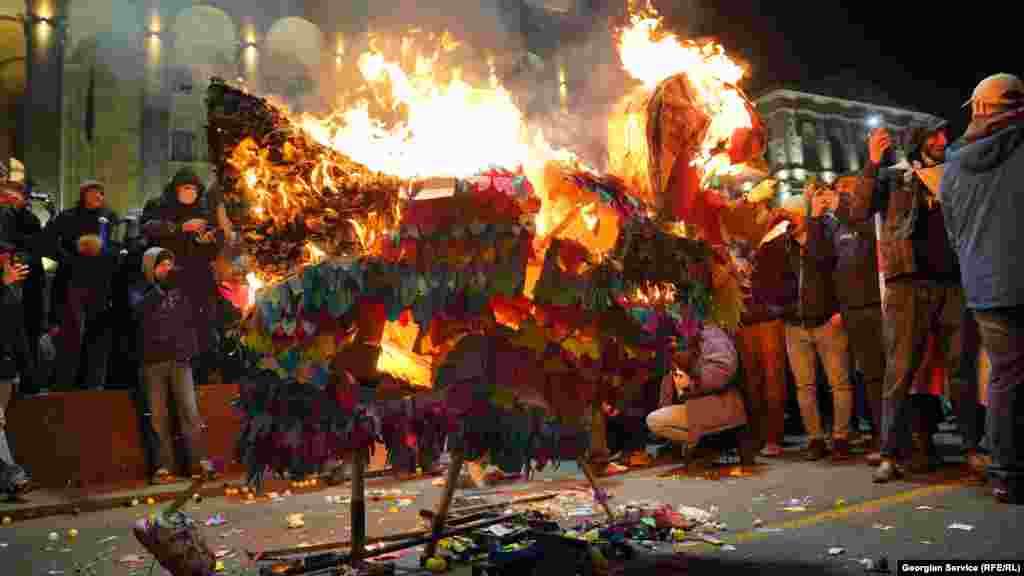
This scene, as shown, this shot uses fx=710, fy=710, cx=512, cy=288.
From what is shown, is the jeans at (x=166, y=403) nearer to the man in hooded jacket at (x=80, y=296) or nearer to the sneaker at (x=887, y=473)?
the man in hooded jacket at (x=80, y=296)

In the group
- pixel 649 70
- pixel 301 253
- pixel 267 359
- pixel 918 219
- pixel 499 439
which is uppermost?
pixel 649 70

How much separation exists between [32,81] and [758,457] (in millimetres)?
28933

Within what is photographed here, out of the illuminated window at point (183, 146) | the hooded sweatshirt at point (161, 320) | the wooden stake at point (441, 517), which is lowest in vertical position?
the wooden stake at point (441, 517)

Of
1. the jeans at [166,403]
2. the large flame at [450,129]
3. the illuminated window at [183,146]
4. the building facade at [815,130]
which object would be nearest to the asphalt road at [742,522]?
the jeans at [166,403]

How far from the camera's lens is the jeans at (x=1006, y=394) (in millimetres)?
4137

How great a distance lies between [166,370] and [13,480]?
1.44 metres

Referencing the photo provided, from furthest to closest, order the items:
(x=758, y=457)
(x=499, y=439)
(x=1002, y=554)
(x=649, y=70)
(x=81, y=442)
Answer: (x=758, y=457)
(x=81, y=442)
(x=649, y=70)
(x=1002, y=554)
(x=499, y=439)

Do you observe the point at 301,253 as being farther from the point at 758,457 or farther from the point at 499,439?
the point at 758,457

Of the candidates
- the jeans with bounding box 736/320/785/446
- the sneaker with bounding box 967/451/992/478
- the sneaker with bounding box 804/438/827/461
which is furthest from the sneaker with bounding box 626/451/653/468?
the sneaker with bounding box 967/451/992/478

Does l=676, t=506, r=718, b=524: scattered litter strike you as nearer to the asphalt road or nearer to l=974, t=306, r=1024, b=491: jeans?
the asphalt road

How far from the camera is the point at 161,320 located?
6.57m

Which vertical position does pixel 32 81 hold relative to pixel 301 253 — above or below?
above

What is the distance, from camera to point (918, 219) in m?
5.24

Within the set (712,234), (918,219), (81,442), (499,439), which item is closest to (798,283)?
(918,219)
